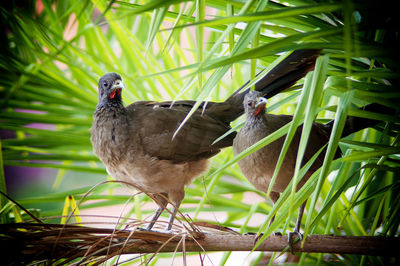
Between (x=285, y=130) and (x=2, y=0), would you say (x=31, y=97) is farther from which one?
(x=285, y=130)

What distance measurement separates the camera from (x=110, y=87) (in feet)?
4.71

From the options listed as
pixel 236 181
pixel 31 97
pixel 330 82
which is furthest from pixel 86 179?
pixel 330 82

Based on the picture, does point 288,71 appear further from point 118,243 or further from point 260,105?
point 118,243

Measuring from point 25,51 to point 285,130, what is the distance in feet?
5.77

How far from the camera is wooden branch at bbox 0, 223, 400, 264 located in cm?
87

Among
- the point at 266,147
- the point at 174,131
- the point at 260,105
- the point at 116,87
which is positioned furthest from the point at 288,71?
the point at 116,87

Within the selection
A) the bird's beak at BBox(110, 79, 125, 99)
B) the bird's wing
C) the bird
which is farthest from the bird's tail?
the bird's beak at BBox(110, 79, 125, 99)

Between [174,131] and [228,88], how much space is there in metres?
0.62

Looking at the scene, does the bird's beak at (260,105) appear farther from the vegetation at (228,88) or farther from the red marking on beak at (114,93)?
the red marking on beak at (114,93)

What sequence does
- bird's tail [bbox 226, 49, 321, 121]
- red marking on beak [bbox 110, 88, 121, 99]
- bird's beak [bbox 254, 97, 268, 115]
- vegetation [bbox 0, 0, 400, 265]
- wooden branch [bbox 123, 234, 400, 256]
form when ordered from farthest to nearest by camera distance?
red marking on beak [bbox 110, 88, 121, 99] < bird's beak [bbox 254, 97, 268, 115] < bird's tail [bbox 226, 49, 321, 121] < wooden branch [bbox 123, 234, 400, 256] < vegetation [bbox 0, 0, 400, 265]

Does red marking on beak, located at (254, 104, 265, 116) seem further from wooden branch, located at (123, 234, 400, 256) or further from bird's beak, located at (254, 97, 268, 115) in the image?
wooden branch, located at (123, 234, 400, 256)

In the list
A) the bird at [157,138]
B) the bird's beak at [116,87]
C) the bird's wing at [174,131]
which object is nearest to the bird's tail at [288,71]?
the bird at [157,138]

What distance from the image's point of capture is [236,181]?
216cm

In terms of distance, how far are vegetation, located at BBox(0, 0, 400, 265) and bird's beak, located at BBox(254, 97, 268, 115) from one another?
105 mm
